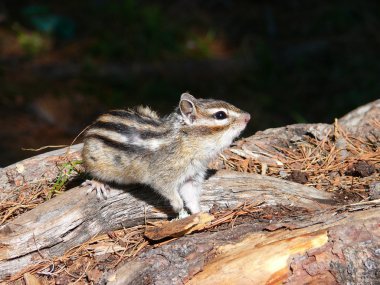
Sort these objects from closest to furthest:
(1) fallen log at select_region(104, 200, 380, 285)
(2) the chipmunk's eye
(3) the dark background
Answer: (1) fallen log at select_region(104, 200, 380, 285) < (2) the chipmunk's eye < (3) the dark background

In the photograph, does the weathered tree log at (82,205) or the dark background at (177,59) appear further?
the dark background at (177,59)

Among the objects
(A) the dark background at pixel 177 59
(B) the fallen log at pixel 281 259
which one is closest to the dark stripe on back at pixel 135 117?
(B) the fallen log at pixel 281 259

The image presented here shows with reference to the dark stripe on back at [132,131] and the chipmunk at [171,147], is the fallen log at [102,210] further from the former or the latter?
the dark stripe on back at [132,131]

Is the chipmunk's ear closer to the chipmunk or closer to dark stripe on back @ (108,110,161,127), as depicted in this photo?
the chipmunk

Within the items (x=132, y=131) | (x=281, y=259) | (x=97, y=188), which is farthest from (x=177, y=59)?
(x=281, y=259)

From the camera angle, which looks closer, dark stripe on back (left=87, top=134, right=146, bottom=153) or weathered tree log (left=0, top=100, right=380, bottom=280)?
weathered tree log (left=0, top=100, right=380, bottom=280)

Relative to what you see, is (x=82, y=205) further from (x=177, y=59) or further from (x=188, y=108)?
(x=177, y=59)

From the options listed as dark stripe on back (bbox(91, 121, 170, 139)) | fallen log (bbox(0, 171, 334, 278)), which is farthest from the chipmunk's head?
fallen log (bbox(0, 171, 334, 278))
